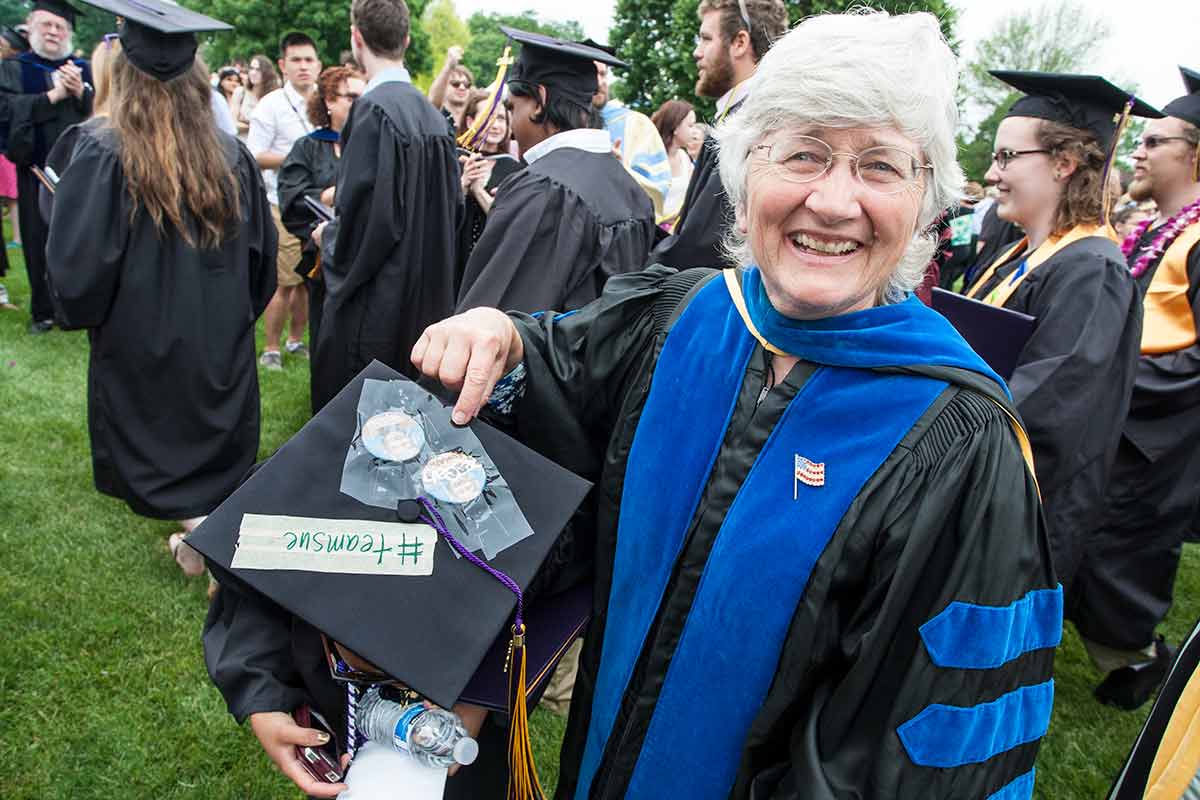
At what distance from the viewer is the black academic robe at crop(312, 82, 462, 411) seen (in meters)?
3.77

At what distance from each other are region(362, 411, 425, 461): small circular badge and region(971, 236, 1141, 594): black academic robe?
2077 millimetres

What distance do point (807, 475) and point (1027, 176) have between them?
2.40 meters

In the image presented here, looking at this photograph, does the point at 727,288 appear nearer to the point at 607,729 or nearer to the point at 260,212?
the point at 607,729

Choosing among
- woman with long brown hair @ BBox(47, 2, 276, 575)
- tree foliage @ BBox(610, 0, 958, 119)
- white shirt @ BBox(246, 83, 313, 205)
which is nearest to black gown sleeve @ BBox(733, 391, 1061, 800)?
woman with long brown hair @ BBox(47, 2, 276, 575)

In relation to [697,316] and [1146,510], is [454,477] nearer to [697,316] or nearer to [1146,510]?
[697,316]

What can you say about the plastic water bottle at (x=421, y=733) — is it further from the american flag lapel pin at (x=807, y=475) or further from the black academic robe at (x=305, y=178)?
the black academic robe at (x=305, y=178)

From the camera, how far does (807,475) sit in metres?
1.22

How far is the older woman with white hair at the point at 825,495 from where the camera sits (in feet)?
3.62

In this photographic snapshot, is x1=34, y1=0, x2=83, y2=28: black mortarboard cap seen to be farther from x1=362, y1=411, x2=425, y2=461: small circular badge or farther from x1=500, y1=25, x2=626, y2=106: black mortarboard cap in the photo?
x1=362, y1=411, x2=425, y2=461: small circular badge

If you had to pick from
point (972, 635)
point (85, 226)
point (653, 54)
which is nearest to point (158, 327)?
point (85, 226)

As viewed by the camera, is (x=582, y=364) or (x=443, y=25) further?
(x=443, y=25)

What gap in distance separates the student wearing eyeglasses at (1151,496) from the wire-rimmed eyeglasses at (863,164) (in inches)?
122

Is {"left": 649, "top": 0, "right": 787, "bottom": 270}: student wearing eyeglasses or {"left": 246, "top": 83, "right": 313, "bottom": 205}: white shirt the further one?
{"left": 246, "top": 83, "right": 313, "bottom": 205}: white shirt

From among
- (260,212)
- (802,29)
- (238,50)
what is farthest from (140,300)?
(238,50)
